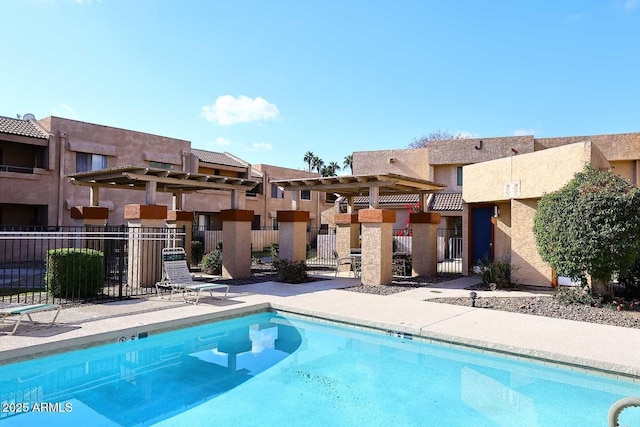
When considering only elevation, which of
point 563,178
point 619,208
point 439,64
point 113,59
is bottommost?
point 619,208

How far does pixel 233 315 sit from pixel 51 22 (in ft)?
34.5

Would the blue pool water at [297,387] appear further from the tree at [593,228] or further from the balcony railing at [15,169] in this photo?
the balcony railing at [15,169]

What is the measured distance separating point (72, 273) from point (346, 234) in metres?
11.5

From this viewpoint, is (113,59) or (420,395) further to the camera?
(113,59)

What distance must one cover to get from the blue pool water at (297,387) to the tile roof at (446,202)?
763 inches

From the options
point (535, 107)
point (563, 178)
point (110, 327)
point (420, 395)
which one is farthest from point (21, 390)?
point (535, 107)

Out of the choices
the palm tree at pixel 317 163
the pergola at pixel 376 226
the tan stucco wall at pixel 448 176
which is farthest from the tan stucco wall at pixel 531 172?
the palm tree at pixel 317 163

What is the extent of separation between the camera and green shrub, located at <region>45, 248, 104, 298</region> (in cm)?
994

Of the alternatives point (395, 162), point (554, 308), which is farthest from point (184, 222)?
point (395, 162)

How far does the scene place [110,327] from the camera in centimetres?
760

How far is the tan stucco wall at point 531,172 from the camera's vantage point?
11625mm

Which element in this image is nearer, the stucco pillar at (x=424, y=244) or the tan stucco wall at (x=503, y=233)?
the tan stucco wall at (x=503, y=233)

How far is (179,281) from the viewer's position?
1071 centimetres

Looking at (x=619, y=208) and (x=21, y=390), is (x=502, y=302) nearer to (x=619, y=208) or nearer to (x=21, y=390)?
(x=619, y=208)
